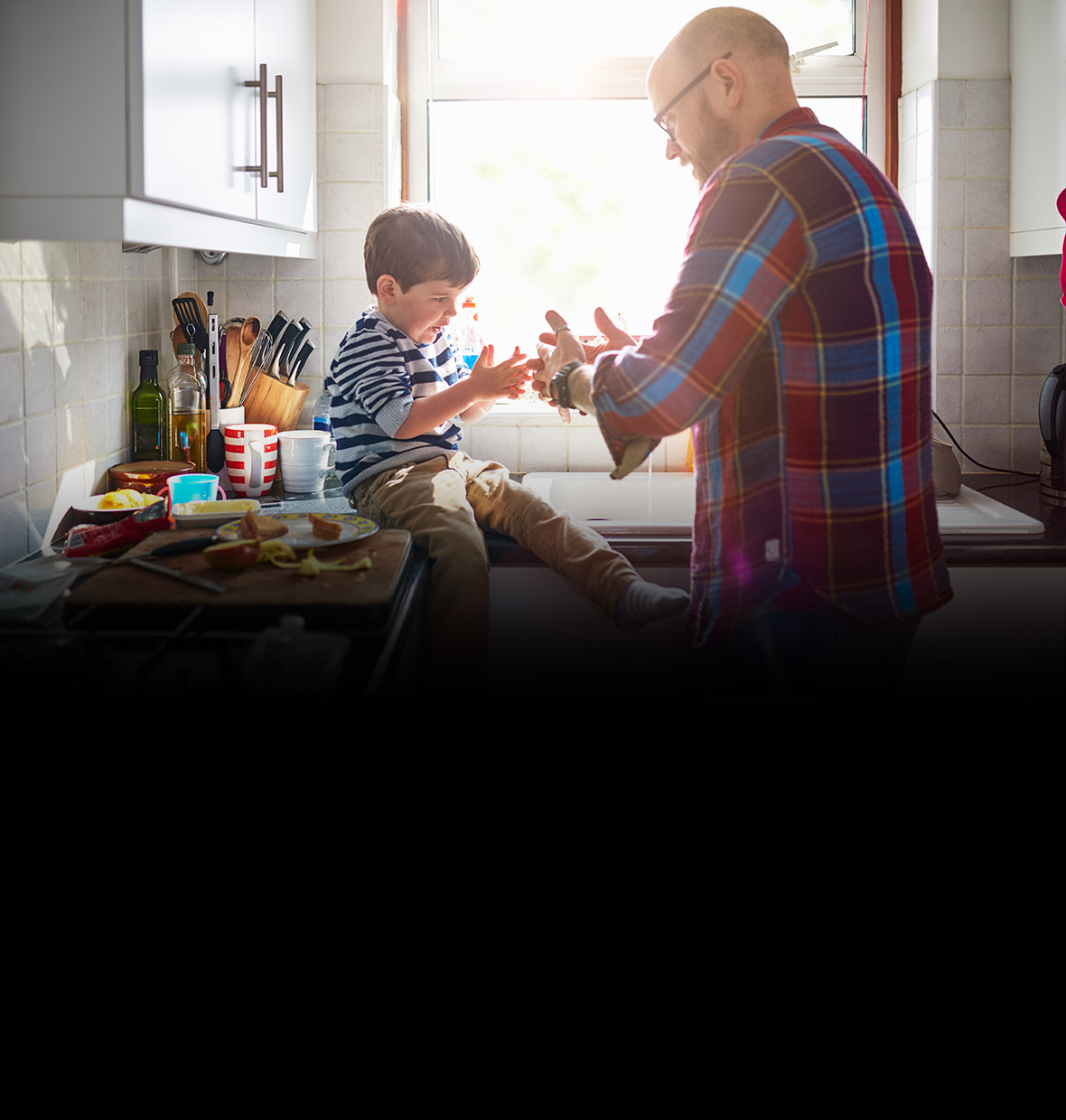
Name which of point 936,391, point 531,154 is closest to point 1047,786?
point 936,391

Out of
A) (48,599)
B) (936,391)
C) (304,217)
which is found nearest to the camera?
(48,599)

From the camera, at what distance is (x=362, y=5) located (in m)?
2.44

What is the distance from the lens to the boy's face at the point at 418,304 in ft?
6.63

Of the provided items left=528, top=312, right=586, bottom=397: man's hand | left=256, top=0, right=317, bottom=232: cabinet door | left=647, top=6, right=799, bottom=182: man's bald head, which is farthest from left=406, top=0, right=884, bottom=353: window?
left=647, top=6, right=799, bottom=182: man's bald head

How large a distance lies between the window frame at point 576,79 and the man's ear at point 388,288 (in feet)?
2.31

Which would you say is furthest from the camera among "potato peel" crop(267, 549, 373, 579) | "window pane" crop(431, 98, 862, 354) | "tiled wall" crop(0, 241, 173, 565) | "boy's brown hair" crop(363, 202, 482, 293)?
"window pane" crop(431, 98, 862, 354)

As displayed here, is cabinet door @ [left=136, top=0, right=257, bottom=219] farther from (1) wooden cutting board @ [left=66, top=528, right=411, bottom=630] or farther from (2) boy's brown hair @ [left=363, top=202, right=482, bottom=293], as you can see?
(1) wooden cutting board @ [left=66, top=528, right=411, bottom=630]

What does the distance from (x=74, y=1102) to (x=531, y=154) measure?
7.60ft

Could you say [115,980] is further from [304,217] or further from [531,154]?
[531,154]

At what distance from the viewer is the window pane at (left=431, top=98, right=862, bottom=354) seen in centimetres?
262

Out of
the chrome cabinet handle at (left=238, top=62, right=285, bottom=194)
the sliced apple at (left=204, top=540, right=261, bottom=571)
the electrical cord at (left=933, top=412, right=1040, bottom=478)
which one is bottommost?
the sliced apple at (left=204, top=540, right=261, bottom=571)

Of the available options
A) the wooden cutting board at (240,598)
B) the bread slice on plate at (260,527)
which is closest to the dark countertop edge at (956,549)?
the bread slice on plate at (260,527)

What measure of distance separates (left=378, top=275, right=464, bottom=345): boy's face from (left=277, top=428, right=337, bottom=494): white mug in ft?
1.10

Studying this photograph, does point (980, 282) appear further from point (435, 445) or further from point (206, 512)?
point (206, 512)
